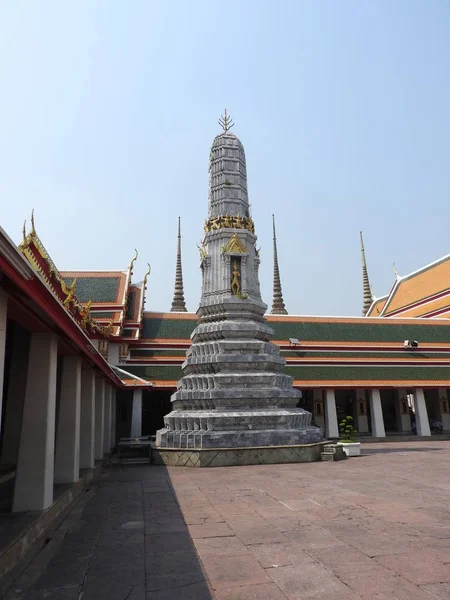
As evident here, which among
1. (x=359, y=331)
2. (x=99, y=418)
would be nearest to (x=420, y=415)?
(x=359, y=331)

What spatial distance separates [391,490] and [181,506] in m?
4.15

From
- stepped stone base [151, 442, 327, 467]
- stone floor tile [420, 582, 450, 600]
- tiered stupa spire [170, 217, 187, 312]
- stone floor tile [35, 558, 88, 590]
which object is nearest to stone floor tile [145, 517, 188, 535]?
stone floor tile [35, 558, 88, 590]

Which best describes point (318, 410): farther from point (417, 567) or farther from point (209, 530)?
point (417, 567)

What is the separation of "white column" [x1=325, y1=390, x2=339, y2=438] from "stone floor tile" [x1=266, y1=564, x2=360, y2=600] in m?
20.3

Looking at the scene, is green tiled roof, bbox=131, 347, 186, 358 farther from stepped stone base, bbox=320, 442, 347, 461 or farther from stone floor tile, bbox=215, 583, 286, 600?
stone floor tile, bbox=215, 583, 286, 600

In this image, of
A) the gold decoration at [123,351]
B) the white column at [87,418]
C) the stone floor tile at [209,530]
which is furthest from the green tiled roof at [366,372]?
the stone floor tile at [209,530]

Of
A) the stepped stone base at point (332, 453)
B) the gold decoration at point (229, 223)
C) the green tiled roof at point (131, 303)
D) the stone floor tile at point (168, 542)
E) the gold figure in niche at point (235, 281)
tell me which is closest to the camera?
the stone floor tile at point (168, 542)

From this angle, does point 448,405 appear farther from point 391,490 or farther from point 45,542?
point 45,542

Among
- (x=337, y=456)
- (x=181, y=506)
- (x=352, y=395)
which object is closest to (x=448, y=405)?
(x=352, y=395)

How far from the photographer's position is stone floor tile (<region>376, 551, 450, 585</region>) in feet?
14.1

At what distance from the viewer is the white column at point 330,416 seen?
79.0ft

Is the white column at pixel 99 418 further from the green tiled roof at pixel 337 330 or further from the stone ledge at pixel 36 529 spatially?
the green tiled roof at pixel 337 330

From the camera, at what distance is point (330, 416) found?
2433 centimetres

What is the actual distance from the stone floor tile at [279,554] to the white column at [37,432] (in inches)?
120
